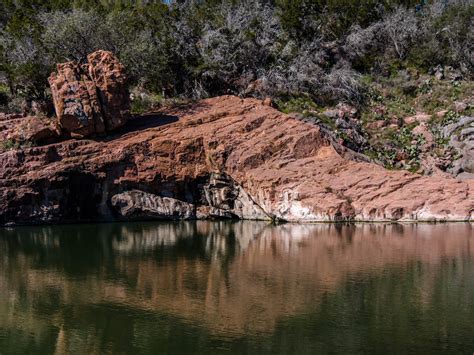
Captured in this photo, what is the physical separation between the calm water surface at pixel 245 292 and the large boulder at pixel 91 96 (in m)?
9.01

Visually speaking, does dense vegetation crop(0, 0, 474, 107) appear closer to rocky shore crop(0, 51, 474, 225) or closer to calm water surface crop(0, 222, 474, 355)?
rocky shore crop(0, 51, 474, 225)

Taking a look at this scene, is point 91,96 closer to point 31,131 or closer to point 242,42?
point 31,131

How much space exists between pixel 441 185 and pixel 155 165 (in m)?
17.8

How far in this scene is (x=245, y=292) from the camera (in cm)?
2083

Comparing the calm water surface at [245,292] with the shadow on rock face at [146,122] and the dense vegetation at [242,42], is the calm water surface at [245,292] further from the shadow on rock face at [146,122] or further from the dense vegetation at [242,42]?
the dense vegetation at [242,42]

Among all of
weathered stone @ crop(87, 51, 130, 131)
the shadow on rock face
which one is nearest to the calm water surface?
weathered stone @ crop(87, 51, 130, 131)

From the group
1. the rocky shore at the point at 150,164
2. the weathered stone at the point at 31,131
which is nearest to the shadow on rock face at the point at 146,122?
the rocky shore at the point at 150,164

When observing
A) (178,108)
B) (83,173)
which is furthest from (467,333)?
(178,108)

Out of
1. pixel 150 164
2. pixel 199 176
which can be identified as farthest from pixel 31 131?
pixel 199 176

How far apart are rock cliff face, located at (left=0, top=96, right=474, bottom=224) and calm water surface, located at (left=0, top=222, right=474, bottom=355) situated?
345 cm

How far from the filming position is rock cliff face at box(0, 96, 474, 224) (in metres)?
36.6

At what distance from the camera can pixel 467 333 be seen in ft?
52.4

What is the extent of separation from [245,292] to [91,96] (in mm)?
23336

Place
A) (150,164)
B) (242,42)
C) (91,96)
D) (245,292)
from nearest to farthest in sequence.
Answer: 1. (245,292)
2. (91,96)
3. (150,164)
4. (242,42)
